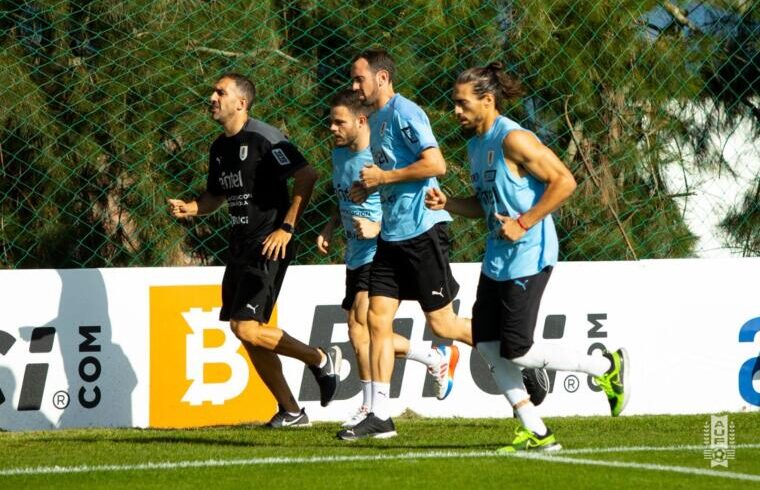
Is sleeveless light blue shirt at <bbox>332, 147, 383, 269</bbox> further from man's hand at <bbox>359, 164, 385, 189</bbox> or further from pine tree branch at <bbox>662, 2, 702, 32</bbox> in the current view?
pine tree branch at <bbox>662, 2, 702, 32</bbox>

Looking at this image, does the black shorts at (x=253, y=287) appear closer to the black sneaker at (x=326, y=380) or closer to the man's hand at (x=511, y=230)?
the black sneaker at (x=326, y=380)

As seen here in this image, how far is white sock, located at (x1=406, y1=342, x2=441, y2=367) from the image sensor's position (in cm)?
874

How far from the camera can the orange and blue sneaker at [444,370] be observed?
8.92 metres

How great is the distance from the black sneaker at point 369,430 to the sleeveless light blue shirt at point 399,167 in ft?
3.37

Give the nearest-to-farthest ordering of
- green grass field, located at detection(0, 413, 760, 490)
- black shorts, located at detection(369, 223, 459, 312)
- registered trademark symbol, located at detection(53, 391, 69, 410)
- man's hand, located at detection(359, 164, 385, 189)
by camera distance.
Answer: green grass field, located at detection(0, 413, 760, 490) < man's hand, located at detection(359, 164, 385, 189) < black shorts, located at detection(369, 223, 459, 312) < registered trademark symbol, located at detection(53, 391, 69, 410)

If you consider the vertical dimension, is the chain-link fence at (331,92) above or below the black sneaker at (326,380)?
above

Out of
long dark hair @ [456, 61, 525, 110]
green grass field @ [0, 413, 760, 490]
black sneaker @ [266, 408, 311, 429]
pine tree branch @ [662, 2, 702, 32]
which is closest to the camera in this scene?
green grass field @ [0, 413, 760, 490]

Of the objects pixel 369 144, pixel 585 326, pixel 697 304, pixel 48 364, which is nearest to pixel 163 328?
pixel 48 364

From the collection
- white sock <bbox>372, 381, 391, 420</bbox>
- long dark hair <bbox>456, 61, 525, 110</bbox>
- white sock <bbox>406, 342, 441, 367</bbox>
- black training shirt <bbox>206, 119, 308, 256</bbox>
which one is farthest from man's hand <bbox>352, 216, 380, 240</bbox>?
long dark hair <bbox>456, 61, 525, 110</bbox>

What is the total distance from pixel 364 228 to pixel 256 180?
884 mm

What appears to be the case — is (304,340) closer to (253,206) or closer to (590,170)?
(253,206)

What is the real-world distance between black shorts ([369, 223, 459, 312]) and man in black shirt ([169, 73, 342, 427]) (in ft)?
2.85
